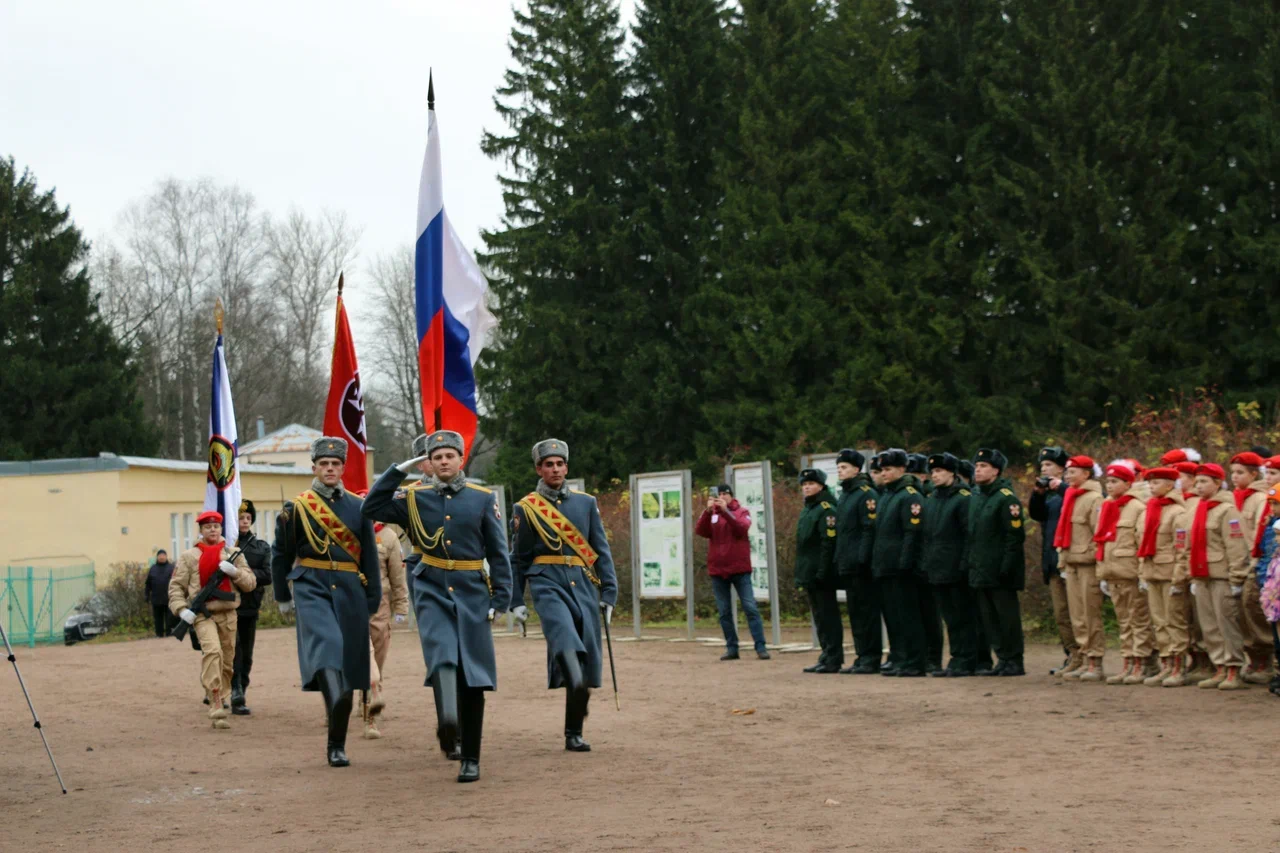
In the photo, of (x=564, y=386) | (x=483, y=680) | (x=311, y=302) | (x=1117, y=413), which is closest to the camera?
(x=483, y=680)

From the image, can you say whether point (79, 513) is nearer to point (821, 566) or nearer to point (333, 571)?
point (821, 566)

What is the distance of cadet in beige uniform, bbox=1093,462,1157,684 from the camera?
48.1 feet

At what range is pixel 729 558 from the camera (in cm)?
1908

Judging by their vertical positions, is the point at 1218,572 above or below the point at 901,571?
below

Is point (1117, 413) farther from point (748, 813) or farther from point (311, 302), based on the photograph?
point (311, 302)

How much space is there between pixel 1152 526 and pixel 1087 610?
3.82ft

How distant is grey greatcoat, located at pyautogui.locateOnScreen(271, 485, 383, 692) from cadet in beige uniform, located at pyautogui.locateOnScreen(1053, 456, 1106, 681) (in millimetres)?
7042

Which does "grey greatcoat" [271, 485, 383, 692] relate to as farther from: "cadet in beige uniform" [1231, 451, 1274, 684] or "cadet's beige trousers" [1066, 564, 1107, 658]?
"cadet in beige uniform" [1231, 451, 1274, 684]

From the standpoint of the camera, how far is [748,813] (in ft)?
27.6

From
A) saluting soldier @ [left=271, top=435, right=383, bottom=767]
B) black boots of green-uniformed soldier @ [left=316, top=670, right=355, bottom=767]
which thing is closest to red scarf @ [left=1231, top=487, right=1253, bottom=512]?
saluting soldier @ [left=271, top=435, right=383, bottom=767]

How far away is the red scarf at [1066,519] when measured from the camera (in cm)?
1518

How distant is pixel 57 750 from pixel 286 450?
49984mm

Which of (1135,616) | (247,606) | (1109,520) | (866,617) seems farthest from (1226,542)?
(247,606)

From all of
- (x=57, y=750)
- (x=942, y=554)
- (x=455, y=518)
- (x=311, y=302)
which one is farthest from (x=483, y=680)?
(x=311, y=302)
